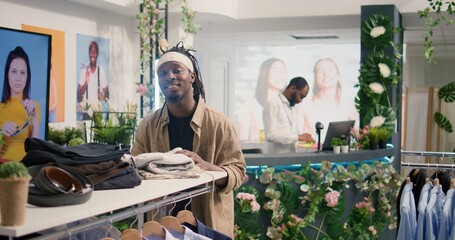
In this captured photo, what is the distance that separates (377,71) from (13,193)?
6.44 meters

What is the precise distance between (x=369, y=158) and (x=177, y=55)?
3663 mm

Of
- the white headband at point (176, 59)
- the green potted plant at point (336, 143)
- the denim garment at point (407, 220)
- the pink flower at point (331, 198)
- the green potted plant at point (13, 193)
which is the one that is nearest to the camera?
the green potted plant at point (13, 193)

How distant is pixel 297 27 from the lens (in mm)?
8789

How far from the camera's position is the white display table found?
1.51 meters

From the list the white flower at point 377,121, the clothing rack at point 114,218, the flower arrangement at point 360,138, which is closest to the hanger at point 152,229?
the clothing rack at point 114,218

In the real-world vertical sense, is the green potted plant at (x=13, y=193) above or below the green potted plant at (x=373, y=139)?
above

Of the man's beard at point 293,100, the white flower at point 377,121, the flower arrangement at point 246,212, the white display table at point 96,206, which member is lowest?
the flower arrangement at point 246,212

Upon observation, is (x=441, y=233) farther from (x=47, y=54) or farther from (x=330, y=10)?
(x=330, y=10)

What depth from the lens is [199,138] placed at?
3.03 meters

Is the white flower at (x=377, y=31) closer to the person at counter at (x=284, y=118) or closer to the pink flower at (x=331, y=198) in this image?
the person at counter at (x=284, y=118)

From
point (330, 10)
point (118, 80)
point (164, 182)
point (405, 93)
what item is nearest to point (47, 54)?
point (118, 80)

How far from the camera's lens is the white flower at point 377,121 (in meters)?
7.21

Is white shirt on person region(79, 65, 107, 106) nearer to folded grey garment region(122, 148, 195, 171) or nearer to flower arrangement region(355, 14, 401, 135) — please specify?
flower arrangement region(355, 14, 401, 135)

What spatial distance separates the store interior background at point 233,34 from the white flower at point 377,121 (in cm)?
133
